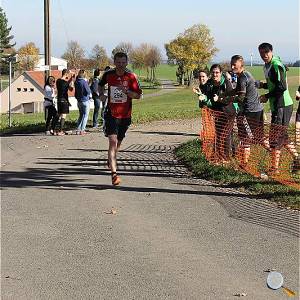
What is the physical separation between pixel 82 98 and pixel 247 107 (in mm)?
8414

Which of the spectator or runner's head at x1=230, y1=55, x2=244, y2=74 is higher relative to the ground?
runner's head at x1=230, y1=55, x2=244, y2=74

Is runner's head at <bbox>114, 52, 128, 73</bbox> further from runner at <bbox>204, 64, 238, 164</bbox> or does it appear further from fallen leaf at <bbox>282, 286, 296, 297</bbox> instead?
fallen leaf at <bbox>282, 286, 296, 297</bbox>

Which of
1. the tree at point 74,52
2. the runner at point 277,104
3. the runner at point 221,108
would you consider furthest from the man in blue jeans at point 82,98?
the tree at point 74,52

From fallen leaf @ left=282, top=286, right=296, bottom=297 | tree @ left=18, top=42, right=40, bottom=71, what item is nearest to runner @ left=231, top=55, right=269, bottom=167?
fallen leaf @ left=282, top=286, right=296, bottom=297

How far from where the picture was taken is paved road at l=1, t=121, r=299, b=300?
15.3ft

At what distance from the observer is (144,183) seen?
30.0 feet

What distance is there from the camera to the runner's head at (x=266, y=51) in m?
8.89

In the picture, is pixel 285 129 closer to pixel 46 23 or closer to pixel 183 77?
pixel 46 23

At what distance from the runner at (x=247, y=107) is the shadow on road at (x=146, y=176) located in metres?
1.12

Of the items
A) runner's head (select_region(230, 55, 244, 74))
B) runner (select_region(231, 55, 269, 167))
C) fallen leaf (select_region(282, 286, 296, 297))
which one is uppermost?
runner's head (select_region(230, 55, 244, 74))

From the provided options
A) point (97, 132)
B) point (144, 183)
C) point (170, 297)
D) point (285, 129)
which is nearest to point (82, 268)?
point (170, 297)

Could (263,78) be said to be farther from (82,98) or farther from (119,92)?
(119,92)

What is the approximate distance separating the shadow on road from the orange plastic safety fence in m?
0.77

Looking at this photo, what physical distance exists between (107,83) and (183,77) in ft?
318
